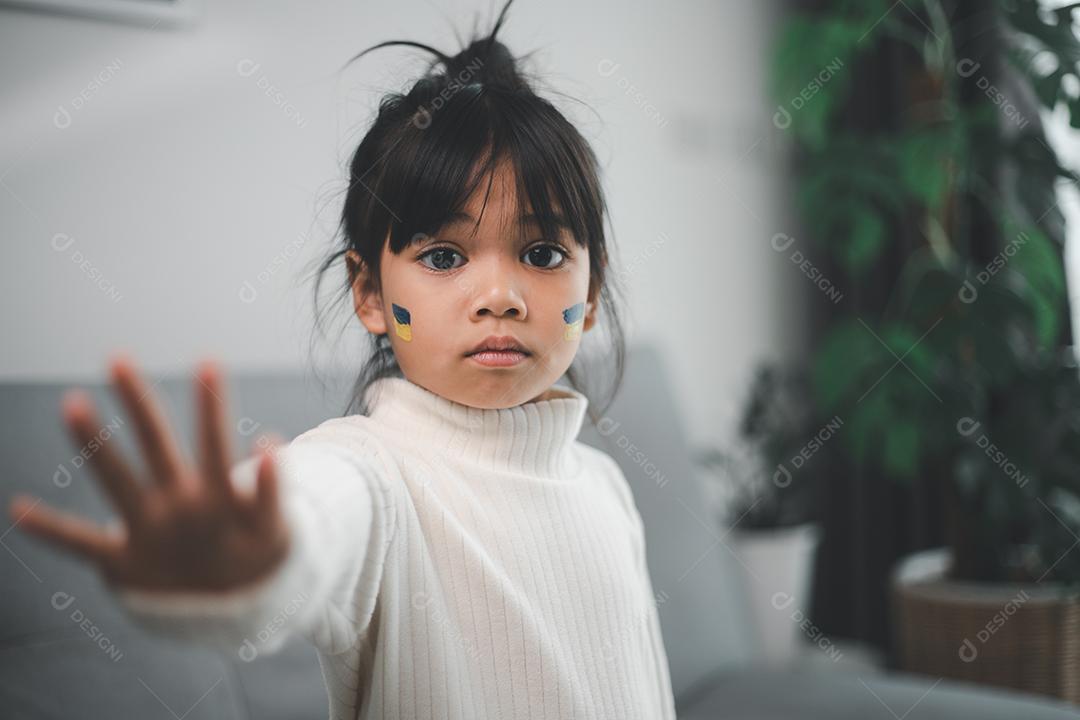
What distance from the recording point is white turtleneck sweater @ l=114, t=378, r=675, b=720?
63 centimetres

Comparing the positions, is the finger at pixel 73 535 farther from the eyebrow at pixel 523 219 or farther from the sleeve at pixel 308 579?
the eyebrow at pixel 523 219

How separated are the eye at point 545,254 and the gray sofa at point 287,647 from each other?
1.06 ft

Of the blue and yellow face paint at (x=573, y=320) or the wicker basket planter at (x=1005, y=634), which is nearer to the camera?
the blue and yellow face paint at (x=573, y=320)

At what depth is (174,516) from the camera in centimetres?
44

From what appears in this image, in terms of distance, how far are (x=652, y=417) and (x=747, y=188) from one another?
113 cm

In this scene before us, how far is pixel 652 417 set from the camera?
167 centimetres

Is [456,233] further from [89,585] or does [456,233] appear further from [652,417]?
[652,417]

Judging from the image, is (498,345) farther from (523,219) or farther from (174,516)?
(174,516)

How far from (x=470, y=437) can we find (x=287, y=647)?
1.90ft

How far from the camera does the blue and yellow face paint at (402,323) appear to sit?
70cm

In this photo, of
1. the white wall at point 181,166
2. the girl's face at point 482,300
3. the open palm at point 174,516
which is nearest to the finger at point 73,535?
the open palm at point 174,516

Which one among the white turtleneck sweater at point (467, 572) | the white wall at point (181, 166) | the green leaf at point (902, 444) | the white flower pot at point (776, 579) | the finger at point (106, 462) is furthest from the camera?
the white flower pot at point (776, 579)

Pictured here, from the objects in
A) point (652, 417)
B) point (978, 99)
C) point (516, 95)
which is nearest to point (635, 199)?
point (652, 417)

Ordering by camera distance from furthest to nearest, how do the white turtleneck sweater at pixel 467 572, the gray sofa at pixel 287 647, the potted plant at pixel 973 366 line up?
the potted plant at pixel 973 366, the gray sofa at pixel 287 647, the white turtleneck sweater at pixel 467 572
